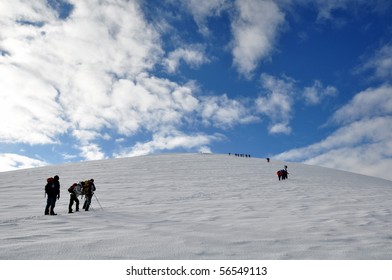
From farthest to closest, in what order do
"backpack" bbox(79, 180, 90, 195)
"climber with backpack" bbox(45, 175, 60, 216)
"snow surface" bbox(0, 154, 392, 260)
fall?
"backpack" bbox(79, 180, 90, 195) → "climber with backpack" bbox(45, 175, 60, 216) → "snow surface" bbox(0, 154, 392, 260)

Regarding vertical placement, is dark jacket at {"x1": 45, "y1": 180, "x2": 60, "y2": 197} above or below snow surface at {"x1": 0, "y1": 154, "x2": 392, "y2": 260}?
above

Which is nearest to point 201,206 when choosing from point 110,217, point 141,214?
point 141,214

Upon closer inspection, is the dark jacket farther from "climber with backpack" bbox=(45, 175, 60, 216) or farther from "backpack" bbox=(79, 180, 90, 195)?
"backpack" bbox=(79, 180, 90, 195)

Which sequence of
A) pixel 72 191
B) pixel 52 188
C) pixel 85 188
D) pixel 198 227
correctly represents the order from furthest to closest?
pixel 85 188, pixel 72 191, pixel 52 188, pixel 198 227

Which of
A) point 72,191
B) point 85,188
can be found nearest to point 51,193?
point 72,191

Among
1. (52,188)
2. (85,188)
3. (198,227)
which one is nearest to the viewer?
(198,227)

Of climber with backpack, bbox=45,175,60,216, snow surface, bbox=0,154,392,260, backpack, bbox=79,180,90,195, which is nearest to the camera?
snow surface, bbox=0,154,392,260

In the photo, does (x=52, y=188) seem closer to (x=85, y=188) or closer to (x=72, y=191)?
(x=72, y=191)

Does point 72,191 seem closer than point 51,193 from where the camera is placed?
No

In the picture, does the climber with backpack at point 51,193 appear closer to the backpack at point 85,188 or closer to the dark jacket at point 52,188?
the dark jacket at point 52,188

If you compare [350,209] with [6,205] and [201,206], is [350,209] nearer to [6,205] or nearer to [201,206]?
[201,206]

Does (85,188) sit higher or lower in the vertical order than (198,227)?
higher

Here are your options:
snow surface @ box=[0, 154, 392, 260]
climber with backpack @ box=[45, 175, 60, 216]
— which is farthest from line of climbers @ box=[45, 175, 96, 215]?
snow surface @ box=[0, 154, 392, 260]

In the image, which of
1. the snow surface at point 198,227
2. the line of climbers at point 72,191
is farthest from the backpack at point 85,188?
the snow surface at point 198,227
